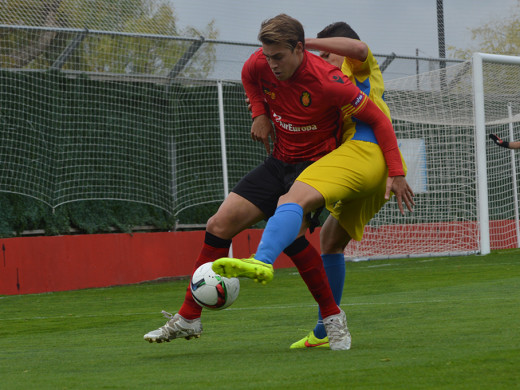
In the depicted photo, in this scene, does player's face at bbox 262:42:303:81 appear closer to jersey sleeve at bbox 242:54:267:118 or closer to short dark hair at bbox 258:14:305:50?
short dark hair at bbox 258:14:305:50

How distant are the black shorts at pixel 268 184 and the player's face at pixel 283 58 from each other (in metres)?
0.51

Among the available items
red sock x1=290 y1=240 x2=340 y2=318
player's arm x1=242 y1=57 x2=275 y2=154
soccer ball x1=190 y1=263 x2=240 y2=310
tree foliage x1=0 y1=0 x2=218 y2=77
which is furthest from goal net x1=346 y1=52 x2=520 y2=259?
soccer ball x1=190 y1=263 x2=240 y2=310

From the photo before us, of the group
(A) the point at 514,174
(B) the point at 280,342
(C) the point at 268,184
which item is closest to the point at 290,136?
(C) the point at 268,184

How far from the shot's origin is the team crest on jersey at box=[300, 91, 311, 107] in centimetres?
445

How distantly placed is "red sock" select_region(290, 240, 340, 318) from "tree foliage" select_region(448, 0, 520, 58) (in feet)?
83.9

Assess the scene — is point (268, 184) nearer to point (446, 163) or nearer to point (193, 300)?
point (193, 300)

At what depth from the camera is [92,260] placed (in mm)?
12086

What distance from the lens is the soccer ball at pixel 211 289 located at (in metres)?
4.30

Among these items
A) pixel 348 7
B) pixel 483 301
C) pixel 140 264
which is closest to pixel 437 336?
pixel 483 301

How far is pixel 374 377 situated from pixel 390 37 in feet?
47.7

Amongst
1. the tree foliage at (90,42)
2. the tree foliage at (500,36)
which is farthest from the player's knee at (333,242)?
the tree foliage at (500,36)

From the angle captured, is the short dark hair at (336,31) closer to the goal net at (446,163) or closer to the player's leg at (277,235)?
the player's leg at (277,235)

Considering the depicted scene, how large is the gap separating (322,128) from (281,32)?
565 mm

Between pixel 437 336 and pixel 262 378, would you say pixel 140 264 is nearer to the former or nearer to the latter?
pixel 437 336
